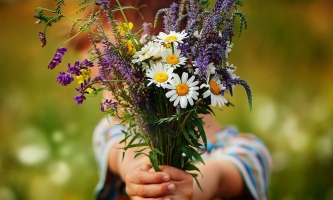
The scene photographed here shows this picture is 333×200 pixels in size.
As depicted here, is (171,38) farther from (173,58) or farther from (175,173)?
(175,173)

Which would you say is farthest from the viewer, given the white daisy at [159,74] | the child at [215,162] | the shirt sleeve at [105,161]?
the shirt sleeve at [105,161]

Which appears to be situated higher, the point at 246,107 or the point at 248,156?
the point at 246,107

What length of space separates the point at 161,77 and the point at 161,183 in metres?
0.17

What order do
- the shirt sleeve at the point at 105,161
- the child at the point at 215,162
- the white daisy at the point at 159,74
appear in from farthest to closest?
the shirt sleeve at the point at 105,161 → the child at the point at 215,162 → the white daisy at the point at 159,74

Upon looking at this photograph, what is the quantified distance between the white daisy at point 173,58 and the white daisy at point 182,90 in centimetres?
2

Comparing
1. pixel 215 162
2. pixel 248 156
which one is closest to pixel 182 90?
pixel 215 162

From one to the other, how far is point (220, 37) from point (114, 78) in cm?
18

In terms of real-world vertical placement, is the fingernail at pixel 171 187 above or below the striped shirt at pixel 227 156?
below

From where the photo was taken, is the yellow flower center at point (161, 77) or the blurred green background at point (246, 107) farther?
the blurred green background at point (246, 107)

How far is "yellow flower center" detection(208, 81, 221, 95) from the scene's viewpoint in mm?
667

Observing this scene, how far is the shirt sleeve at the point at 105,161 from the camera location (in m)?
1.14

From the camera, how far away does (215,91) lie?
668 millimetres

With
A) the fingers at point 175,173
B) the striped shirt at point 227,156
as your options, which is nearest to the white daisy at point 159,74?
the fingers at point 175,173

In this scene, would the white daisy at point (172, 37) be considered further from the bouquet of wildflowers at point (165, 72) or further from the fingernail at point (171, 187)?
the fingernail at point (171, 187)
